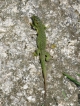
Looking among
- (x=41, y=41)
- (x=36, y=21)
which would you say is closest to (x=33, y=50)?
(x=41, y=41)

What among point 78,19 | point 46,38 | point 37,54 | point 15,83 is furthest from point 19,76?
point 78,19

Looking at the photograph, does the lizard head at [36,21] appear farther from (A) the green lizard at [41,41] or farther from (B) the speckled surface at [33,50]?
(B) the speckled surface at [33,50]

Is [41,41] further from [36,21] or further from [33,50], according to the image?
[36,21]

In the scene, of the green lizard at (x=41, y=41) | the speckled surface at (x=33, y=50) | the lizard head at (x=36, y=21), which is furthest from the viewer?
the lizard head at (x=36, y=21)

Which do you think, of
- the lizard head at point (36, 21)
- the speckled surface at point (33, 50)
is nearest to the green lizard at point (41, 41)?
the lizard head at point (36, 21)

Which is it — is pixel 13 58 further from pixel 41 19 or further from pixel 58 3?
pixel 58 3

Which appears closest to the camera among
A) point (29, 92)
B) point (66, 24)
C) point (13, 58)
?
point (29, 92)

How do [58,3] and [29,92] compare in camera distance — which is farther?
[58,3]

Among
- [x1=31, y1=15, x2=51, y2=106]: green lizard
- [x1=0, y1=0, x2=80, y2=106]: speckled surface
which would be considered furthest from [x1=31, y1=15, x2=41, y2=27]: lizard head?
[x1=0, y1=0, x2=80, y2=106]: speckled surface

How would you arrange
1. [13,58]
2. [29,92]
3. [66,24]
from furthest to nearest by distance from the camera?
[66,24] < [13,58] < [29,92]
